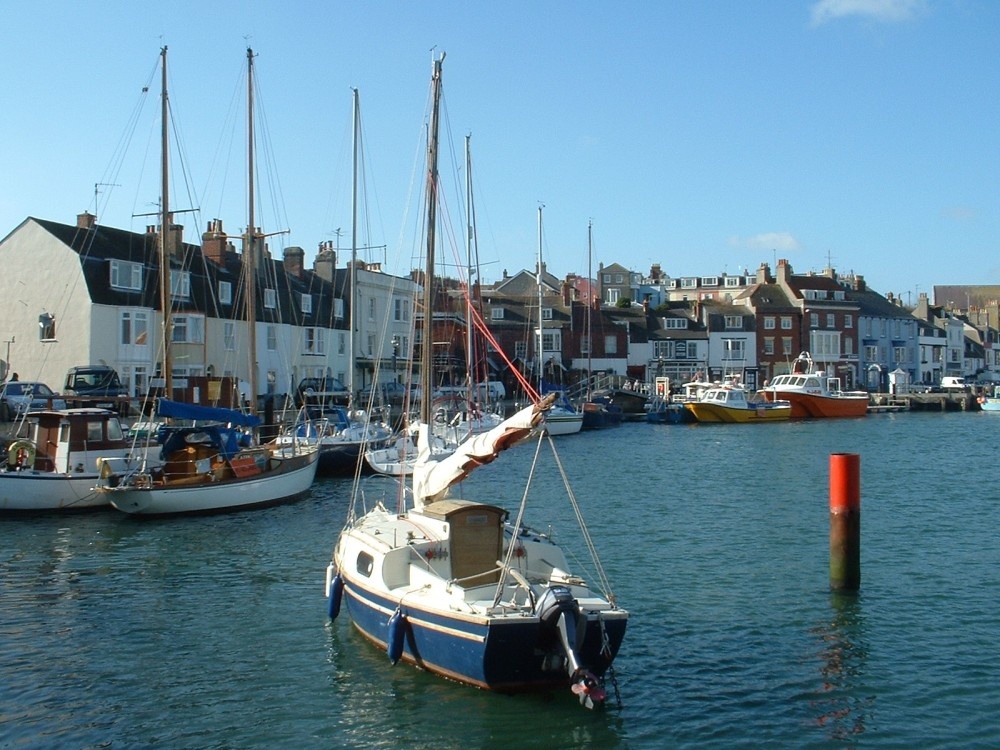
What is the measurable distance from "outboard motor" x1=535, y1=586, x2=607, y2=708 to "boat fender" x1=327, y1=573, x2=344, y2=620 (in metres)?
6.11

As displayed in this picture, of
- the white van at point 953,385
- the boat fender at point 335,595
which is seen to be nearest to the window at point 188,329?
the boat fender at point 335,595

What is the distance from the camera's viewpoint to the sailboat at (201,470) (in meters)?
31.3

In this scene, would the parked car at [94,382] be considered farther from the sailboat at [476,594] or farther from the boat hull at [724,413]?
the boat hull at [724,413]

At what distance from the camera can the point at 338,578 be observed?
1892 centimetres

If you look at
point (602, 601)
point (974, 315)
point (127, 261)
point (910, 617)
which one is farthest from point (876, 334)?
point (602, 601)

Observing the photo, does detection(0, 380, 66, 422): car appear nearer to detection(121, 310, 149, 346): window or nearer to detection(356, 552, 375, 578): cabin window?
detection(121, 310, 149, 346): window

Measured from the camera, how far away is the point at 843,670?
16781 mm

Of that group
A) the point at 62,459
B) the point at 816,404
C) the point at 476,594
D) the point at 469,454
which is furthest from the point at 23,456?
the point at 816,404

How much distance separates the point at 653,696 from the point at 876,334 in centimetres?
10744

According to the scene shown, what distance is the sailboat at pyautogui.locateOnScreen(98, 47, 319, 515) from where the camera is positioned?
103 ft

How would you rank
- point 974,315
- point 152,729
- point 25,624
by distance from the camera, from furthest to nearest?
point 974,315, point 25,624, point 152,729

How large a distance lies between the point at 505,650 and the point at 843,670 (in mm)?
6314

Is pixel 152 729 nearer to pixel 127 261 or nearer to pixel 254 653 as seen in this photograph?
pixel 254 653

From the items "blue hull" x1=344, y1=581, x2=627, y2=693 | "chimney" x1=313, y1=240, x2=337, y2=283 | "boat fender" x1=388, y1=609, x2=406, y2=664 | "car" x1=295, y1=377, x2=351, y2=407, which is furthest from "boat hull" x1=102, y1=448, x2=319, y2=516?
"chimney" x1=313, y1=240, x2=337, y2=283
